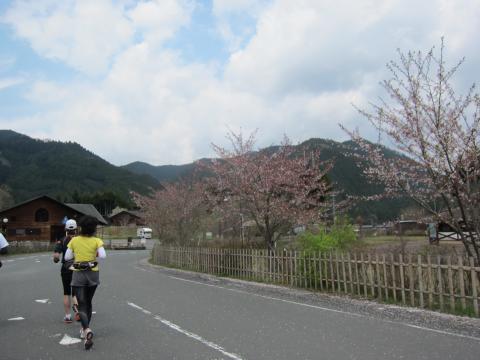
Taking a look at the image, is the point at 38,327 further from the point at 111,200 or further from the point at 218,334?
the point at 111,200

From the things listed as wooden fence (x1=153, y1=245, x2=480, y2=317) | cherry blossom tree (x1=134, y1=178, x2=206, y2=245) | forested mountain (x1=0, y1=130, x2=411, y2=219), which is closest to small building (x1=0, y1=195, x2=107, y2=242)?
cherry blossom tree (x1=134, y1=178, x2=206, y2=245)

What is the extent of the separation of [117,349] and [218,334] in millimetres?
1488

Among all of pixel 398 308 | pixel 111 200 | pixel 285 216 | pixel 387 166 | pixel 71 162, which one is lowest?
pixel 398 308

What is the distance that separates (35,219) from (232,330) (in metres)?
59.4

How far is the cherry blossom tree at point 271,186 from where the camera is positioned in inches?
617

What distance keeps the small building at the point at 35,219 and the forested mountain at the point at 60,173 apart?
2186 inches

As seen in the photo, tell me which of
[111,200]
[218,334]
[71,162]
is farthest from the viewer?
[71,162]

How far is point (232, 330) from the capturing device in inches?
280

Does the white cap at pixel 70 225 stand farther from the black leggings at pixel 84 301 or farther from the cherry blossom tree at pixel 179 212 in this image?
the cherry blossom tree at pixel 179 212

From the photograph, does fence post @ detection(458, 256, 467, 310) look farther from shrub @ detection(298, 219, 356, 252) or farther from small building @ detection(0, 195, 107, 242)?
small building @ detection(0, 195, 107, 242)

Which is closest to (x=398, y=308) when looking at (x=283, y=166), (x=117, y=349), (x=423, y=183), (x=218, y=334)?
(x=423, y=183)

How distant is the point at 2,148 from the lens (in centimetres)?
14912

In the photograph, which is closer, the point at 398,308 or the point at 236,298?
the point at 398,308

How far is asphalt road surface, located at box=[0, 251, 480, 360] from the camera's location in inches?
230
